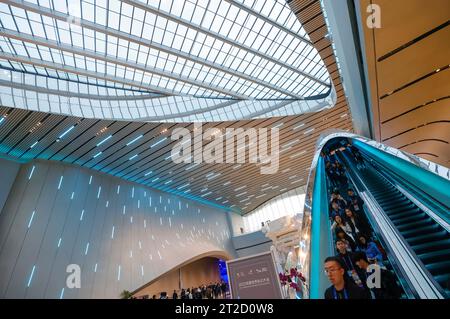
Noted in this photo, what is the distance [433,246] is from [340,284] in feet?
7.14

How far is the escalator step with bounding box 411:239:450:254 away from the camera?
12.2 ft

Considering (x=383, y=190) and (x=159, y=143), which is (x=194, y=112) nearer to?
(x=159, y=143)

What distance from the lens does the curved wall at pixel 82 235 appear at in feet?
44.1

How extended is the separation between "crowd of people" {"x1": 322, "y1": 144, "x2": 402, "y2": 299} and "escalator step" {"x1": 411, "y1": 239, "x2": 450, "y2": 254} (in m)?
0.53

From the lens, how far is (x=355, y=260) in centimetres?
354

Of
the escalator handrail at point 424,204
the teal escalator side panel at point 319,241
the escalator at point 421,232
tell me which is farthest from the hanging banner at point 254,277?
the escalator handrail at point 424,204

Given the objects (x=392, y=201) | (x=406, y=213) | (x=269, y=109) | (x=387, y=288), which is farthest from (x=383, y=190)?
(x=269, y=109)

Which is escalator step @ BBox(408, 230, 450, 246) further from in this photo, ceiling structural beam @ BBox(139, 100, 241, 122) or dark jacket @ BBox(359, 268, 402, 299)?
ceiling structural beam @ BBox(139, 100, 241, 122)

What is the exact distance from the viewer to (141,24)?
38.5 feet

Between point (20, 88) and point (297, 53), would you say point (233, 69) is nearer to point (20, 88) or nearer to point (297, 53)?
point (297, 53)

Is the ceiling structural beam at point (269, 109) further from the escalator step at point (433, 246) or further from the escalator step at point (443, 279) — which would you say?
the escalator step at point (443, 279)

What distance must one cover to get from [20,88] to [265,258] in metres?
14.5

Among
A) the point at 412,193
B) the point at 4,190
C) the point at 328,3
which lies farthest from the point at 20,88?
the point at 412,193

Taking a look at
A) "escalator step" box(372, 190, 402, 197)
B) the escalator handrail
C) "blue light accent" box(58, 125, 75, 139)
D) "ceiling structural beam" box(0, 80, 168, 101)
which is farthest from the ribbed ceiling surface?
the escalator handrail
